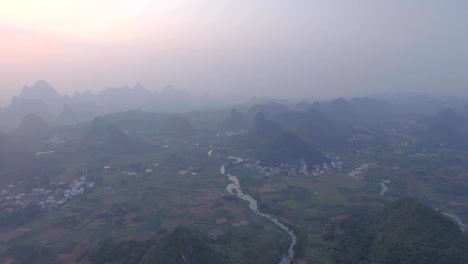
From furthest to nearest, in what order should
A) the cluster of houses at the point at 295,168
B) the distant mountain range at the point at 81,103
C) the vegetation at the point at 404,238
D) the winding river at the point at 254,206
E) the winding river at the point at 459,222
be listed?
the distant mountain range at the point at 81,103 → the cluster of houses at the point at 295,168 → the winding river at the point at 459,222 → the winding river at the point at 254,206 → the vegetation at the point at 404,238

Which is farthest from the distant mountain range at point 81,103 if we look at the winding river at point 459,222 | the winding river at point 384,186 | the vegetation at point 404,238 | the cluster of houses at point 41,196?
the winding river at point 459,222

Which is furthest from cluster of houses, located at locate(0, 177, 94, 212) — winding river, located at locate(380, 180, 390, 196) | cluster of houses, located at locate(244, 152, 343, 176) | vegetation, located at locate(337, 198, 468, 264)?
winding river, located at locate(380, 180, 390, 196)

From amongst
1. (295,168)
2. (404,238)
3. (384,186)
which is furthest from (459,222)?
(295,168)

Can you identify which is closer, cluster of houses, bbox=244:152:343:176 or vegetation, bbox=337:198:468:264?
vegetation, bbox=337:198:468:264

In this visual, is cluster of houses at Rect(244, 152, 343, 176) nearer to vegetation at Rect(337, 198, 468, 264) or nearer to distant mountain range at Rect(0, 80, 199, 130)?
vegetation at Rect(337, 198, 468, 264)

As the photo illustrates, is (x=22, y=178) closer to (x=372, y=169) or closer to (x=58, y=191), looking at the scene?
(x=58, y=191)

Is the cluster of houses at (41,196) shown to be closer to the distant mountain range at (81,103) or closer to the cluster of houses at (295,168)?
the cluster of houses at (295,168)
